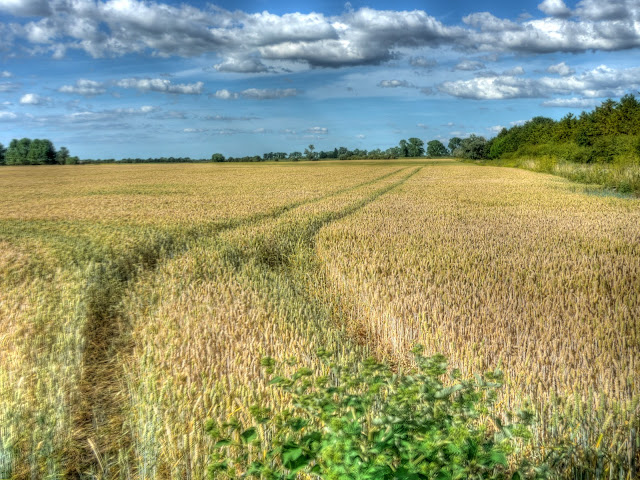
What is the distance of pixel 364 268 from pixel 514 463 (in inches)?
167

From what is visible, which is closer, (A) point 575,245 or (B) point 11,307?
(B) point 11,307

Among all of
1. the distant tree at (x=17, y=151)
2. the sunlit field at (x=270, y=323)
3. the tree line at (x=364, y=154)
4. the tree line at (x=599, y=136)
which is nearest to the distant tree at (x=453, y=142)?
the tree line at (x=364, y=154)

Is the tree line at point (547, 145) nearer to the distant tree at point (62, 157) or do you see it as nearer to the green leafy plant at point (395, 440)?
the distant tree at point (62, 157)

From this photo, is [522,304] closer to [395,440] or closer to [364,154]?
[395,440]

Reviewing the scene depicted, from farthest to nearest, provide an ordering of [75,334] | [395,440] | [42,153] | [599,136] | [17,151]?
[17,151] < [42,153] < [599,136] < [75,334] < [395,440]

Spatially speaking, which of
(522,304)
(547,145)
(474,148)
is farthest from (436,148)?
(522,304)

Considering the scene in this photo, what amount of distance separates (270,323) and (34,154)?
10001 cm

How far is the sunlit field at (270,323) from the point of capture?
314 centimetres

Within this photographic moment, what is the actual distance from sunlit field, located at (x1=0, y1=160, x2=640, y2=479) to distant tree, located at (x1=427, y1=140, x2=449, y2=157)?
161 metres

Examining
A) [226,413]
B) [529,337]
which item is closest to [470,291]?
[529,337]

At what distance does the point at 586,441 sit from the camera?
2727 mm

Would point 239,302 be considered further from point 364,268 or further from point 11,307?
point 11,307

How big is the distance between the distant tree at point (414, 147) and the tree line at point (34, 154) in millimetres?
100485

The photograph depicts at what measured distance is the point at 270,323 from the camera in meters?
5.04
